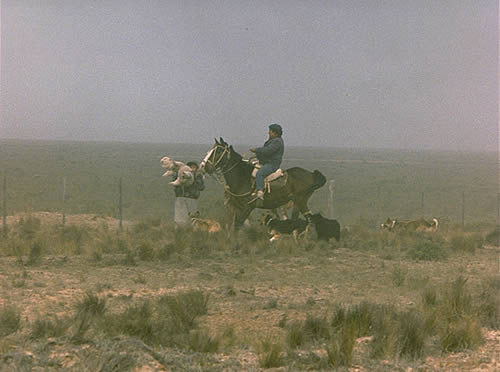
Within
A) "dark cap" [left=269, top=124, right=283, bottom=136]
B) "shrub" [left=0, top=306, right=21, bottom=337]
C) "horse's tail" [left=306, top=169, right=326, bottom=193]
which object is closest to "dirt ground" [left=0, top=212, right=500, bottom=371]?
"shrub" [left=0, top=306, right=21, bottom=337]

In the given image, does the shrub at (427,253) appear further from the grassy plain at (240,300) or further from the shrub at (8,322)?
the shrub at (8,322)

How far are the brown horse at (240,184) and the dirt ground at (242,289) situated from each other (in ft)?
5.93

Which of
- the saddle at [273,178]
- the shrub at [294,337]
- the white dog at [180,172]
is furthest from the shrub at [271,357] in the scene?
the white dog at [180,172]

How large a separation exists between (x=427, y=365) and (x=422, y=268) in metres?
8.69

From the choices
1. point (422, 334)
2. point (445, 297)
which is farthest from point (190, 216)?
point (422, 334)

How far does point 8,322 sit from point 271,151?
10.7 meters

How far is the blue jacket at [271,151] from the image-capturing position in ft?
64.2

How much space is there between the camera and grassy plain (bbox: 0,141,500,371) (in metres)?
8.65

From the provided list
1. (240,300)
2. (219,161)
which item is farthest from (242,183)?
(240,300)

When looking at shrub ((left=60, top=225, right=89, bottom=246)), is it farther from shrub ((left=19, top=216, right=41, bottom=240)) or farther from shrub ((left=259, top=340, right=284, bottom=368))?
shrub ((left=259, top=340, right=284, bottom=368))

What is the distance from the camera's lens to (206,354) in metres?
8.79

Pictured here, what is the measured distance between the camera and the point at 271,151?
19578mm

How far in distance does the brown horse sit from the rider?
1.16ft

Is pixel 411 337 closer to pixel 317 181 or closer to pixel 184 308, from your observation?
pixel 184 308
